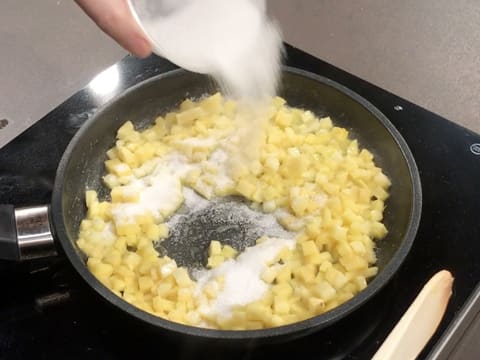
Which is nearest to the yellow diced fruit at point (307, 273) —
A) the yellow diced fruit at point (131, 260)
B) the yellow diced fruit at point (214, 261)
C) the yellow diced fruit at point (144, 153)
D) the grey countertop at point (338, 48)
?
the yellow diced fruit at point (214, 261)

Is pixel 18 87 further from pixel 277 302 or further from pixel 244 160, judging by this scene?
pixel 277 302

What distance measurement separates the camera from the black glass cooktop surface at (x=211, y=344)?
0.85 m

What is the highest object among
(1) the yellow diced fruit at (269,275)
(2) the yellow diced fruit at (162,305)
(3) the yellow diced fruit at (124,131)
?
(3) the yellow diced fruit at (124,131)

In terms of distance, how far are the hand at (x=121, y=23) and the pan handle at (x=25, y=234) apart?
11.3 inches

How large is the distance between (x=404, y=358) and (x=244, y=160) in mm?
432

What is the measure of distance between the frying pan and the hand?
26 cm

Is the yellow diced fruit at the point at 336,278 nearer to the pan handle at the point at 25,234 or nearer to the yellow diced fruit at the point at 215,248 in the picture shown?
the yellow diced fruit at the point at 215,248

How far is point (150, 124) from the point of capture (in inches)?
45.9

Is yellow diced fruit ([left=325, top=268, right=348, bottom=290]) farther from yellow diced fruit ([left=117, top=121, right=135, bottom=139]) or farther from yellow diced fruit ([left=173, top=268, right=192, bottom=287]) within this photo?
yellow diced fruit ([left=117, top=121, right=135, bottom=139])

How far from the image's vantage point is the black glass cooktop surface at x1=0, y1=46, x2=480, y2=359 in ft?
2.77

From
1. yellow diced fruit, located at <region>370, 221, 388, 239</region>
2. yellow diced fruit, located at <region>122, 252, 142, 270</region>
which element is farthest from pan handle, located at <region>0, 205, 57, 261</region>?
yellow diced fruit, located at <region>370, 221, 388, 239</region>

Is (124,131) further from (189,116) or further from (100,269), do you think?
(100,269)

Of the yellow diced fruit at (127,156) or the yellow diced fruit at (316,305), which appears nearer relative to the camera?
the yellow diced fruit at (316,305)

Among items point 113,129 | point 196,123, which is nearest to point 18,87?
point 113,129
